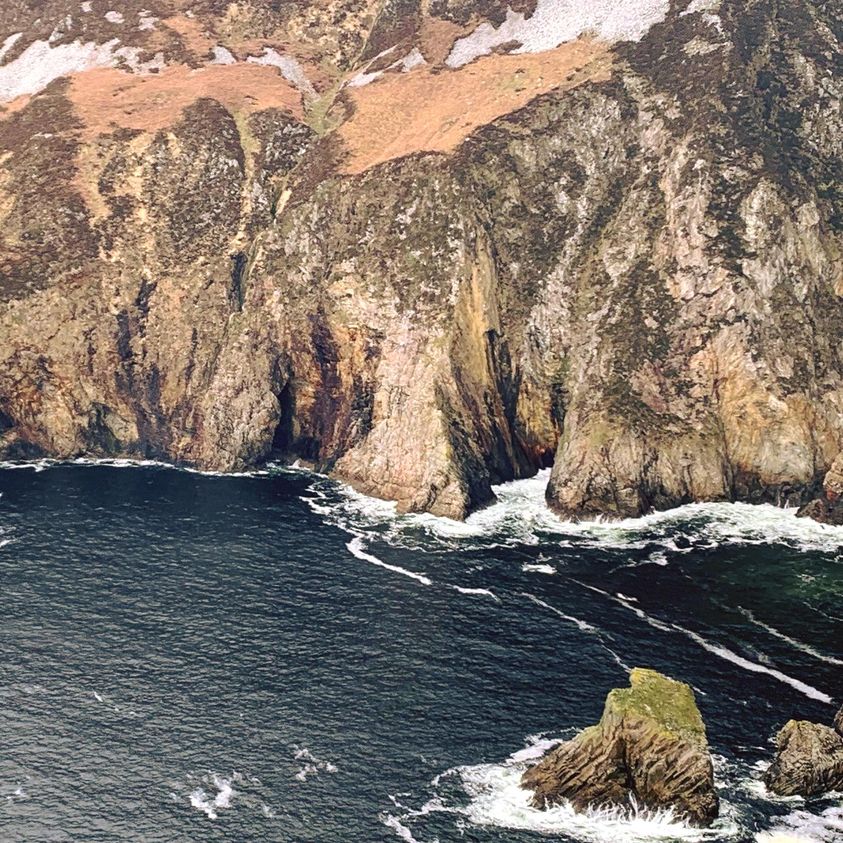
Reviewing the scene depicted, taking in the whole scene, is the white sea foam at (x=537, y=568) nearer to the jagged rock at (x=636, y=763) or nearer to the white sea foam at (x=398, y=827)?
the jagged rock at (x=636, y=763)

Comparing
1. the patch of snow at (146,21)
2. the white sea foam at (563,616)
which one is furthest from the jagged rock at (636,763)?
the patch of snow at (146,21)

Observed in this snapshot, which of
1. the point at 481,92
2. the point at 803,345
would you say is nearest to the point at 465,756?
the point at 803,345

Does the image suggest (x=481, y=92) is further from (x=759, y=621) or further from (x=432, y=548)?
(x=759, y=621)

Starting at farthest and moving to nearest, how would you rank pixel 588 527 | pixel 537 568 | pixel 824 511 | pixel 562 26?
pixel 562 26 → pixel 588 527 → pixel 824 511 → pixel 537 568

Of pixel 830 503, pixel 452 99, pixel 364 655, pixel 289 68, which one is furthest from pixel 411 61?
pixel 364 655

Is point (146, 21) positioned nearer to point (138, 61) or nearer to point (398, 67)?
point (138, 61)

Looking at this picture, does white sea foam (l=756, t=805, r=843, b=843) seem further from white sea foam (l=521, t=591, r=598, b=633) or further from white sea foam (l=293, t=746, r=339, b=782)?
white sea foam (l=293, t=746, r=339, b=782)
